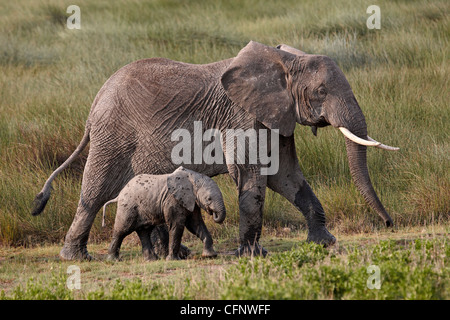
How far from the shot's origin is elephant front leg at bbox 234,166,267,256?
24.7ft

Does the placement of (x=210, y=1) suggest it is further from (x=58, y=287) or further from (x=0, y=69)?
(x=58, y=287)

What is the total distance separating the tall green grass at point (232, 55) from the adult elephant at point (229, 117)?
4.66 ft

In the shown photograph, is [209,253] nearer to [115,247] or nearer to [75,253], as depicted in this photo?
[115,247]

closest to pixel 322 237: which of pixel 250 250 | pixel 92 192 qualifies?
pixel 250 250

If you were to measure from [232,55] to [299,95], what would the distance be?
7.30 metres

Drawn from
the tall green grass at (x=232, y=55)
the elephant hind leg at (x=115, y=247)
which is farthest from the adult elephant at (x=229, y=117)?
the tall green grass at (x=232, y=55)

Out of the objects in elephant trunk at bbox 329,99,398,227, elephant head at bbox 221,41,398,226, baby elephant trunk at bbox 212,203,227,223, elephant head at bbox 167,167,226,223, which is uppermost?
elephant head at bbox 221,41,398,226

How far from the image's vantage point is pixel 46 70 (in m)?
15.8

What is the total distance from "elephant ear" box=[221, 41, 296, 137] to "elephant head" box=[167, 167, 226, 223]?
0.85 meters

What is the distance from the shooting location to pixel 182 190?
23.7 ft

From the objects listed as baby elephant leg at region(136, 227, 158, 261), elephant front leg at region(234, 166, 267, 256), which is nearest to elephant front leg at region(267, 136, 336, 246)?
elephant front leg at region(234, 166, 267, 256)

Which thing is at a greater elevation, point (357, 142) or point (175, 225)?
point (357, 142)

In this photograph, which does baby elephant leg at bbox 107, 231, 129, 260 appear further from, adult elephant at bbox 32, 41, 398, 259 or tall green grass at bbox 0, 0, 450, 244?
tall green grass at bbox 0, 0, 450, 244

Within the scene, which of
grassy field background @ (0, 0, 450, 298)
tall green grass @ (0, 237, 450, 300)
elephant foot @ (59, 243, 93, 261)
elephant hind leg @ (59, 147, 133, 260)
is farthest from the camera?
grassy field background @ (0, 0, 450, 298)
